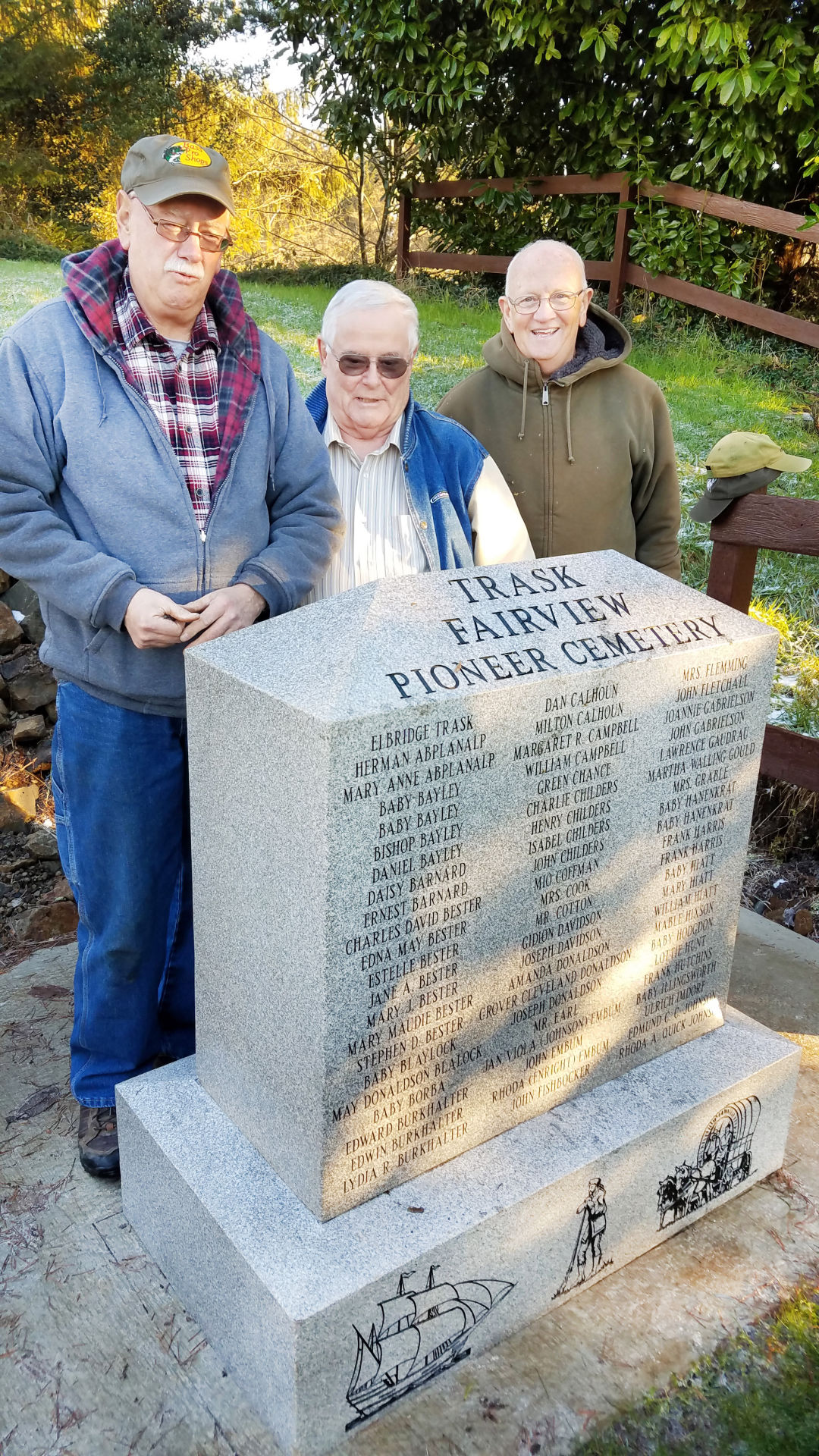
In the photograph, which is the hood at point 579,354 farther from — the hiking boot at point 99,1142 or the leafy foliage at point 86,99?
the leafy foliage at point 86,99

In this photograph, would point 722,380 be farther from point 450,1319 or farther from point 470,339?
point 450,1319

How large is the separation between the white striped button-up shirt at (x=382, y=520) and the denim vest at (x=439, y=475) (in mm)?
18

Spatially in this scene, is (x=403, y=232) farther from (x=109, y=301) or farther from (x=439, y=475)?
(x=109, y=301)

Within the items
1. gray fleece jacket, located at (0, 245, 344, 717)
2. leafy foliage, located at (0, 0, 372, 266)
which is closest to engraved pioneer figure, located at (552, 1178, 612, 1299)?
gray fleece jacket, located at (0, 245, 344, 717)

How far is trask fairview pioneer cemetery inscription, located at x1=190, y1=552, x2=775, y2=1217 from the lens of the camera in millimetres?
1717

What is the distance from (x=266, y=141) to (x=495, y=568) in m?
14.7

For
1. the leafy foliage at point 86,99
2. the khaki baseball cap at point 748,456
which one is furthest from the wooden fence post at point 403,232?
the khaki baseball cap at point 748,456

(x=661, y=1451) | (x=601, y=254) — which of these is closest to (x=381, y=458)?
(x=661, y=1451)

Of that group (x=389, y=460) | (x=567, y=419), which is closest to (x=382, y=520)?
(x=389, y=460)

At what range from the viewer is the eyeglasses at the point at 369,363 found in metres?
2.29

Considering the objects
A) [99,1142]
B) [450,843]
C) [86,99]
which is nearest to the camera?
[450,843]

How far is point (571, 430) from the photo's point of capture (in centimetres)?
287

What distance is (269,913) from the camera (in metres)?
1.83

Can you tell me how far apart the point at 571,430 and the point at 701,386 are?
536 centimetres
